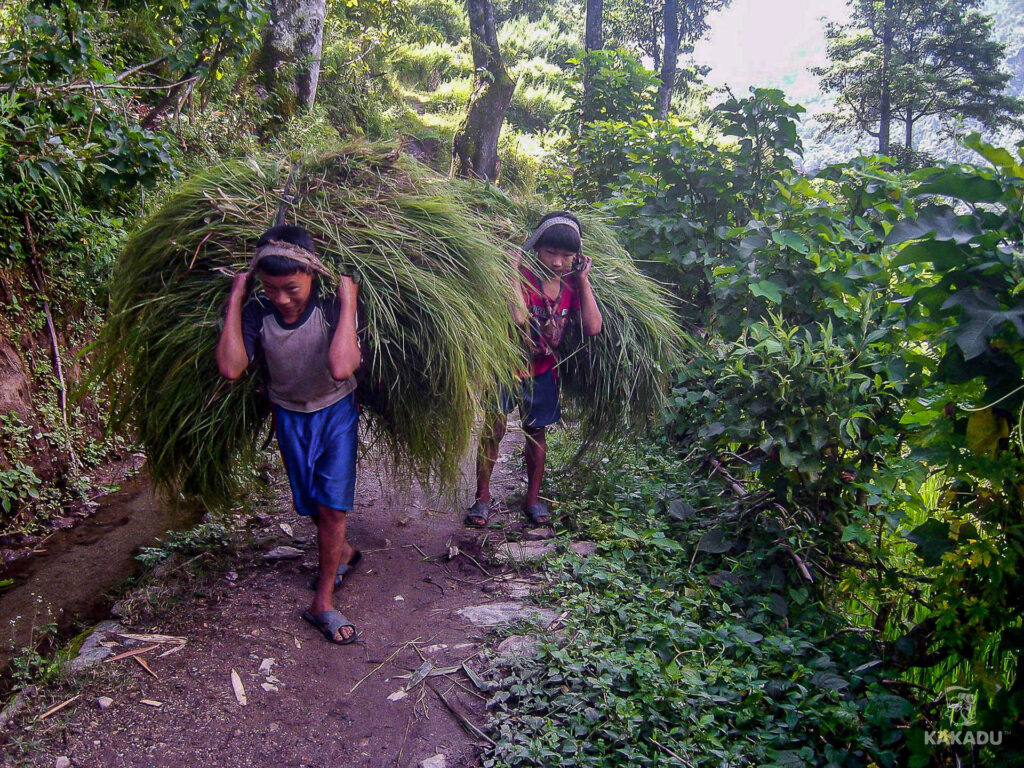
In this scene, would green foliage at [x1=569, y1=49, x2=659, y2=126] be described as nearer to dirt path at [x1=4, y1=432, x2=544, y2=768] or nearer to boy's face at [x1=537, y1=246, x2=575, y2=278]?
boy's face at [x1=537, y1=246, x2=575, y2=278]

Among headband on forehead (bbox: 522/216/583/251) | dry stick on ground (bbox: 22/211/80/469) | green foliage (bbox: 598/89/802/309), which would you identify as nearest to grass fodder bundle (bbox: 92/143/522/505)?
headband on forehead (bbox: 522/216/583/251)

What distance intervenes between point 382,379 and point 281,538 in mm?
1213

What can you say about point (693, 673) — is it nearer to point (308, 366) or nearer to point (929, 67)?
point (308, 366)

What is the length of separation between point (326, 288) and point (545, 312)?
112 cm

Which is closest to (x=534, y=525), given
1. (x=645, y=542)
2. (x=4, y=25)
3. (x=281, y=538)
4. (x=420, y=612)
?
(x=645, y=542)

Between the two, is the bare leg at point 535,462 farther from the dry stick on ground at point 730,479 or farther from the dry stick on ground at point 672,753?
the dry stick on ground at point 672,753

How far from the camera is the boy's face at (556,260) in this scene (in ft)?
10.6

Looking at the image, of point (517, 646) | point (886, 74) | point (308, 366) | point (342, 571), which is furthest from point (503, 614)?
point (886, 74)

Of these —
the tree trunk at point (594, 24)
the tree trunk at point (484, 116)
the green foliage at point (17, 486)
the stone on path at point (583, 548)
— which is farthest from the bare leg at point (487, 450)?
the tree trunk at point (594, 24)

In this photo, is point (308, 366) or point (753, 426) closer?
point (308, 366)

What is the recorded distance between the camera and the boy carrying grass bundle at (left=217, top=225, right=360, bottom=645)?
2.32 m

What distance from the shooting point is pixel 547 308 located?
3258 mm

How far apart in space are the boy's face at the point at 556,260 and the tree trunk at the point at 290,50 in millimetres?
4352

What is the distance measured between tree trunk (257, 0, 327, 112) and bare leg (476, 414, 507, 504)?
461 cm
